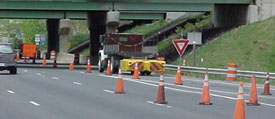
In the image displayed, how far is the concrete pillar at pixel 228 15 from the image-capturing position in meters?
62.3

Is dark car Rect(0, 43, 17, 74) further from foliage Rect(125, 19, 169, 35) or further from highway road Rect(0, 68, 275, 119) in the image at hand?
foliage Rect(125, 19, 169, 35)

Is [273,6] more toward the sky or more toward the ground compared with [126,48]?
more toward the sky

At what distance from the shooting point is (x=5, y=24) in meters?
179

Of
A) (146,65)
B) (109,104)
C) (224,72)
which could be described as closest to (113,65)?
(146,65)

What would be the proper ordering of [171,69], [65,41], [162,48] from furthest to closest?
1. [65,41]
2. [162,48]
3. [171,69]

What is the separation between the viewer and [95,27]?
7306 cm

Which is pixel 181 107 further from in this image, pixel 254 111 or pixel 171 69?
pixel 171 69

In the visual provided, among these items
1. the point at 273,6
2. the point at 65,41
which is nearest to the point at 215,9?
the point at 273,6

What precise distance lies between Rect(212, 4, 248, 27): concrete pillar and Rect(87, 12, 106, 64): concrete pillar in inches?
444

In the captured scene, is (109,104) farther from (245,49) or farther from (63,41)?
(63,41)

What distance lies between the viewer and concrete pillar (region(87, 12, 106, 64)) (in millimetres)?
70812

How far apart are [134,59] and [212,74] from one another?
447cm

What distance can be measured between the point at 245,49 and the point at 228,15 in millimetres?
11552

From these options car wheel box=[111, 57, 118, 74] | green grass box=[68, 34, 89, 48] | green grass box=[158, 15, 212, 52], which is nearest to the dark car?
car wheel box=[111, 57, 118, 74]
